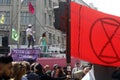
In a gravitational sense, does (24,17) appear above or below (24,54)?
above

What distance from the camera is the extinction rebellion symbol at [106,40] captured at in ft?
18.2

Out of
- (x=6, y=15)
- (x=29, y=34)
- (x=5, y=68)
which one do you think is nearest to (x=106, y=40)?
(x=5, y=68)

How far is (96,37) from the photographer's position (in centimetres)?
559

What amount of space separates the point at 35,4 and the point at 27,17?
6.79 ft

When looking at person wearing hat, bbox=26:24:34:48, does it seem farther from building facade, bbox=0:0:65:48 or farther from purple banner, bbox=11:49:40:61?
building facade, bbox=0:0:65:48

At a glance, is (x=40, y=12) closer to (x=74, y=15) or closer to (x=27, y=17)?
(x=27, y=17)

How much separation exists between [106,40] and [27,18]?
50.2 metres

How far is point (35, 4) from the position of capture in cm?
5622

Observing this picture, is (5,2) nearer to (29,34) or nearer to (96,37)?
(29,34)

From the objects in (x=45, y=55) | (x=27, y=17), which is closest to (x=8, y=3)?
(x=27, y=17)

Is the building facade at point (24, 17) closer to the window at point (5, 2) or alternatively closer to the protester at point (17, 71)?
the window at point (5, 2)

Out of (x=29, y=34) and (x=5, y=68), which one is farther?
(x=29, y=34)

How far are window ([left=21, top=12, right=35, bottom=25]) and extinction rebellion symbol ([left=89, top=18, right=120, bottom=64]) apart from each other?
4957 cm

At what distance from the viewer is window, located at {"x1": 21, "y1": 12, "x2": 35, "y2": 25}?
55219mm
